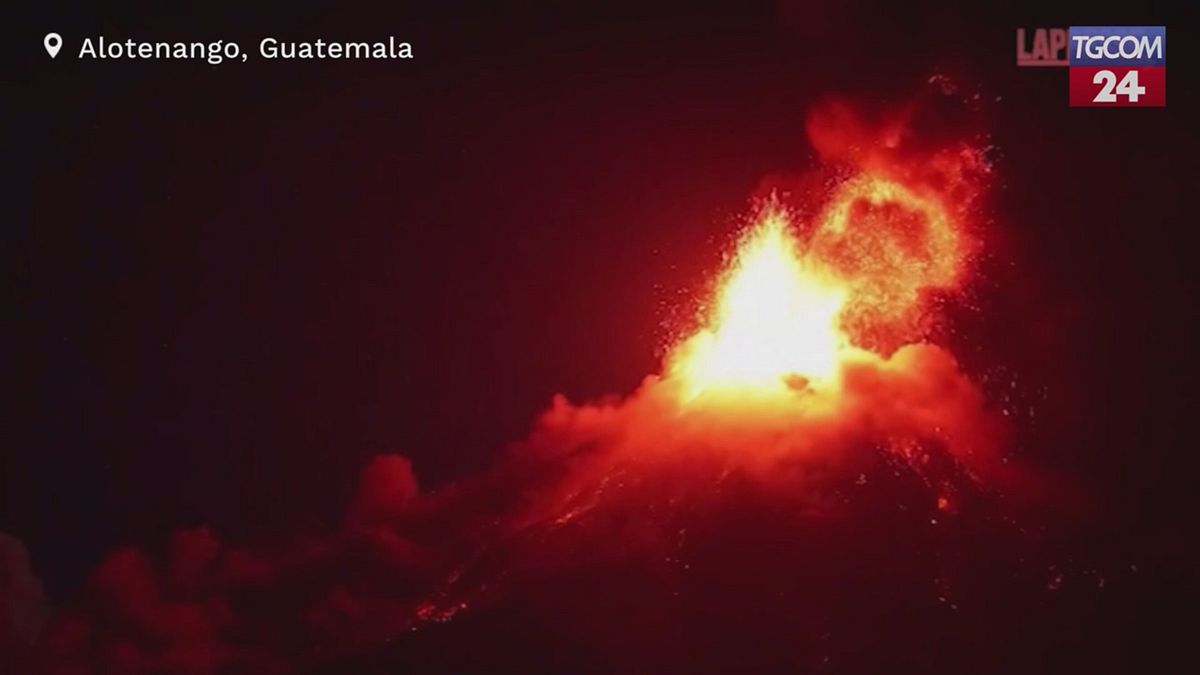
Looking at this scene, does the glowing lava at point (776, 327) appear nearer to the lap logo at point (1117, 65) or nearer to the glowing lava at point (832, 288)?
the glowing lava at point (832, 288)

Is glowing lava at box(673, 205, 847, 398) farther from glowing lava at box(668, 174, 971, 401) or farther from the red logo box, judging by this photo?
the red logo box

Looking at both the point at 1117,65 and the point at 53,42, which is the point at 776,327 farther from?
the point at 53,42

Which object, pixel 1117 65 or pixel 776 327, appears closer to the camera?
pixel 1117 65

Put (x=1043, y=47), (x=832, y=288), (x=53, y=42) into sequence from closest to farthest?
(x=53, y=42), (x=1043, y=47), (x=832, y=288)

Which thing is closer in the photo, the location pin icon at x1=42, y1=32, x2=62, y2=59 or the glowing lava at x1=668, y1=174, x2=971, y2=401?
the location pin icon at x1=42, y1=32, x2=62, y2=59

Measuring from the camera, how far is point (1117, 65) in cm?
652

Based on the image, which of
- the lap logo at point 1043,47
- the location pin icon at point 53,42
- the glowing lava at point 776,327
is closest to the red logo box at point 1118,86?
the lap logo at point 1043,47

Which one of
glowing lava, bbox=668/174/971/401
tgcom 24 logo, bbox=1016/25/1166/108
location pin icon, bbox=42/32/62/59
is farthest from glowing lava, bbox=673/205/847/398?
location pin icon, bbox=42/32/62/59

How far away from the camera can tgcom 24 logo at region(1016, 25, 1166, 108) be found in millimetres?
6430

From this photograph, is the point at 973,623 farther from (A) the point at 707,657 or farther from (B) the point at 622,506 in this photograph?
(B) the point at 622,506

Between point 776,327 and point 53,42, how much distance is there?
4931 millimetres

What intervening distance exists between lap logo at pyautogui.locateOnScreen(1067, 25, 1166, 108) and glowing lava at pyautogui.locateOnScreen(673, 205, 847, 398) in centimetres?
214

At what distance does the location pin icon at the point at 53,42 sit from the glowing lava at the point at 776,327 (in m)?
4.34

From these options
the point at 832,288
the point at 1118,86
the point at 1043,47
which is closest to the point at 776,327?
the point at 832,288
